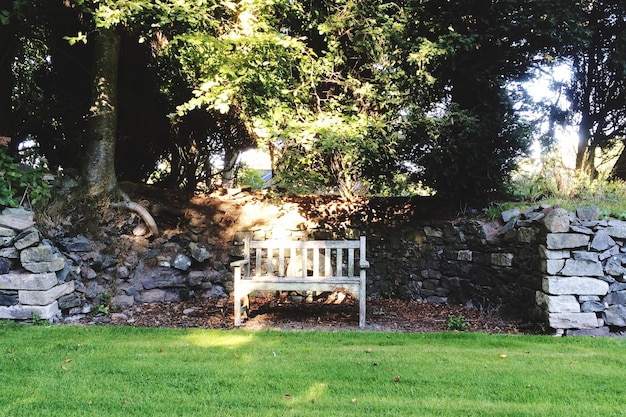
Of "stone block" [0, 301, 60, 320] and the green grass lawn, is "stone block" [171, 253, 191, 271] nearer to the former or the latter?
"stone block" [0, 301, 60, 320]

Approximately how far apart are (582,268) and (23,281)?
19.1 ft

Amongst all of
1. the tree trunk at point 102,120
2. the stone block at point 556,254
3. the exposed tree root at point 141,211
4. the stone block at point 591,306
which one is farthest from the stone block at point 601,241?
the tree trunk at point 102,120

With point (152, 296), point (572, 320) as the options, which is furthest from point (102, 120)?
point (572, 320)

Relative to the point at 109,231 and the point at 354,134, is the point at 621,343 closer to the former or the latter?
the point at 354,134

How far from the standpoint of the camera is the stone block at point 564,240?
174 inches

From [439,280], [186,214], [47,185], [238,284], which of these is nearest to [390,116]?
[439,280]

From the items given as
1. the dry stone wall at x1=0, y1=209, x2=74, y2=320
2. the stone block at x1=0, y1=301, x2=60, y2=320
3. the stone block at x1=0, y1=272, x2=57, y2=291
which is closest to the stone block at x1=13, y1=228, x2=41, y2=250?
the dry stone wall at x1=0, y1=209, x2=74, y2=320

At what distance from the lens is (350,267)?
518 centimetres

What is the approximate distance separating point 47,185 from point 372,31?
180 inches

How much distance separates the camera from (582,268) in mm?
4449

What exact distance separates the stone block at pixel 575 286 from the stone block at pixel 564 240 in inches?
12.8

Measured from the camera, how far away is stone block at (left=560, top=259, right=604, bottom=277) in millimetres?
4434

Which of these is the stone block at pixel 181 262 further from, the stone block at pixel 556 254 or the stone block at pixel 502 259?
the stone block at pixel 556 254

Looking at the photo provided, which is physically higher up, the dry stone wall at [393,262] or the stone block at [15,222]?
the stone block at [15,222]
